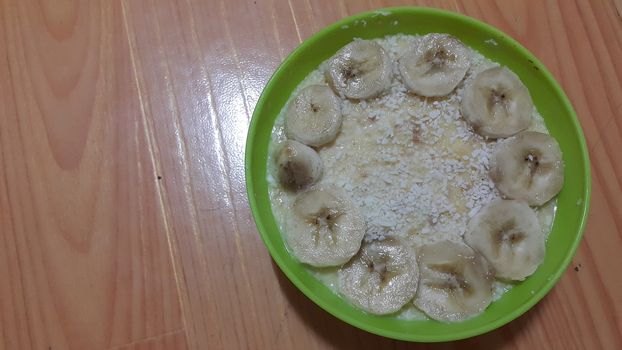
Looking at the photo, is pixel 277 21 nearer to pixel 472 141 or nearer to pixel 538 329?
pixel 472 141

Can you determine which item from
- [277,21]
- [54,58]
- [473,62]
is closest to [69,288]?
[54,58]

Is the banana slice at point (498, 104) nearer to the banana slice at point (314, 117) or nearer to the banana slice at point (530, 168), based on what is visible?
the banana slice at point (530, 168)

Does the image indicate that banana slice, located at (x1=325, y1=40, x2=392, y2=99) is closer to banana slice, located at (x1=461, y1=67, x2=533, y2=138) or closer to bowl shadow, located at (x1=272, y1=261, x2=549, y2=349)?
banana slice, located at (x1=461, y1=67, x2=533, y2=138)

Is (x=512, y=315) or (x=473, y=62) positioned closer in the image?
(x=512, y=315)

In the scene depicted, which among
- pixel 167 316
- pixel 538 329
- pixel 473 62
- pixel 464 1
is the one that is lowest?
pixel 538 329

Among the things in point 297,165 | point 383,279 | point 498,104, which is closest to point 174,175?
point 297,165
